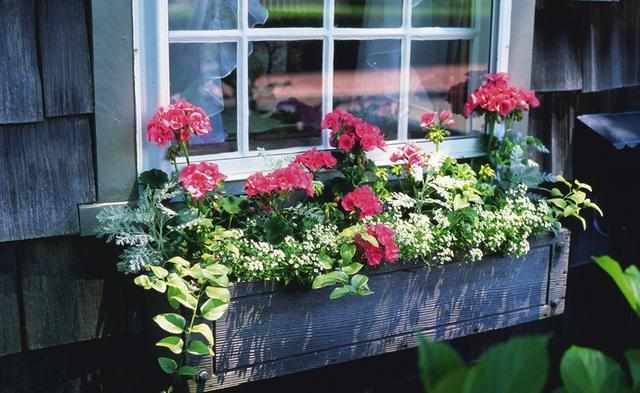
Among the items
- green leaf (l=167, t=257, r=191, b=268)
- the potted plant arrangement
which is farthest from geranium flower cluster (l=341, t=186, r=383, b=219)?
green leaf (l=167, t=257, r=191, b=268)

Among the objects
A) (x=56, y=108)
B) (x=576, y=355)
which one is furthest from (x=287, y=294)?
(x=576, y=355)

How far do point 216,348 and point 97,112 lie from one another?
59 centimetres

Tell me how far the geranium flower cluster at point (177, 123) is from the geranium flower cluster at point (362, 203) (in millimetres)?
385

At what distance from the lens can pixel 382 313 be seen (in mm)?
2117

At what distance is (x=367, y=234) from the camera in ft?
6.62

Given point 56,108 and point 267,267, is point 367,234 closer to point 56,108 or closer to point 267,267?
point 267,267

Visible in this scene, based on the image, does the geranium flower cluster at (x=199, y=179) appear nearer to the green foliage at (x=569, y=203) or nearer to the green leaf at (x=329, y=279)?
the green leaf at (x=329, y=279)

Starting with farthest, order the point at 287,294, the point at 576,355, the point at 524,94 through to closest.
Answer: the point at 524,94, the point at 287,294, the point at 576,355

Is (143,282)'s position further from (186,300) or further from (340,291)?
(340,291)

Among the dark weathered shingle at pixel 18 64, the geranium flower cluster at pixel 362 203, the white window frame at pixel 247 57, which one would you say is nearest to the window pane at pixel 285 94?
the white window frame at pixel 247 57

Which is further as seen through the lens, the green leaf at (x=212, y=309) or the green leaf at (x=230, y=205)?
the green leaf at (x=230, y=205)

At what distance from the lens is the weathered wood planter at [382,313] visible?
1.94 meters

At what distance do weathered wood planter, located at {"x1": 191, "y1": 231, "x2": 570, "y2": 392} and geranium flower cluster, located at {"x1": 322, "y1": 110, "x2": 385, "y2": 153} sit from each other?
1.05ft

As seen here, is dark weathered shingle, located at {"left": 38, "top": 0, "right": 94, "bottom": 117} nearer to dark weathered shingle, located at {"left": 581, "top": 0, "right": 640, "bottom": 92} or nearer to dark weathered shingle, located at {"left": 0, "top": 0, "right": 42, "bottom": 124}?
dark weathered shingle, located at {"left": 0, "top": 0, "right": 42, "bottom": 124}
